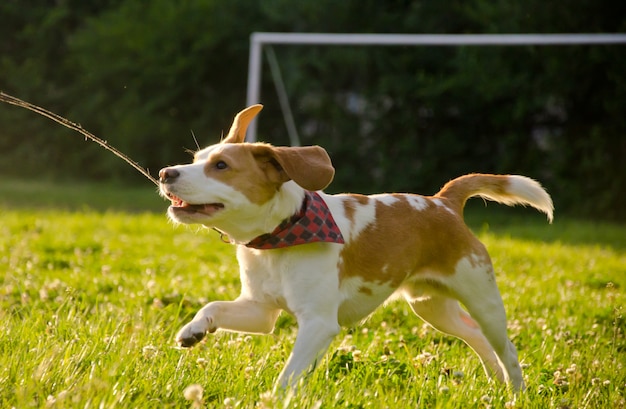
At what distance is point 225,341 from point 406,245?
1.16 m

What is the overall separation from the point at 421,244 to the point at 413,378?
684 millimetres

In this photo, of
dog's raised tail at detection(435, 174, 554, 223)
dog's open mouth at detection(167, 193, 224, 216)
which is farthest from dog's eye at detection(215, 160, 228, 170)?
dog's raised tail at detection(435, 174, 554, 223)

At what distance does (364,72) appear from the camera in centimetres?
1961

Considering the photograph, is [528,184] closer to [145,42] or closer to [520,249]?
[520,249]

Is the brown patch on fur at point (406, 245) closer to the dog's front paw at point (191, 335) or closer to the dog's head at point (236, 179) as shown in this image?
the dog's head at point (236, 179)

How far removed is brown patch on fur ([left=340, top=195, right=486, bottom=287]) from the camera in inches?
161

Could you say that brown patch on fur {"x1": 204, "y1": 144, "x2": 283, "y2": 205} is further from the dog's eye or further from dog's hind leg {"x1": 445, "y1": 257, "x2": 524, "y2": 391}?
dog's hind leg {"x1": 445, "y1": 257, "x2": 524, "y2": 391}

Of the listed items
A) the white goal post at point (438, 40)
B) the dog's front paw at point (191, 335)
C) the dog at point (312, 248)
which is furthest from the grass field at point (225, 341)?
the white goal post at point (438, 40)

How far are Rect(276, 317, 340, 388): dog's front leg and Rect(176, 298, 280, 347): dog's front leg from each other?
0.79ft

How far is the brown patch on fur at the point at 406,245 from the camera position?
4.08 m

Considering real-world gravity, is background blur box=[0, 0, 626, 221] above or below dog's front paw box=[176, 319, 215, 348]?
→ below

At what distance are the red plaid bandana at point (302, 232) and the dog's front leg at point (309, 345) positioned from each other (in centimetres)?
34

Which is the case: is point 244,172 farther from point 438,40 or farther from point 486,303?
point 438,40

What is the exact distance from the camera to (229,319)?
12.4 ft
